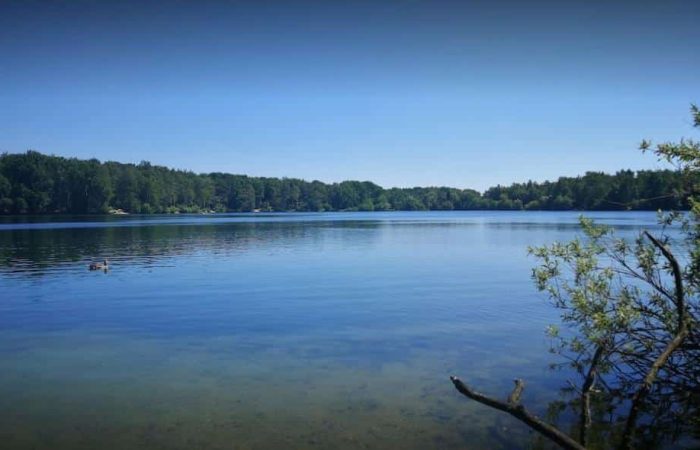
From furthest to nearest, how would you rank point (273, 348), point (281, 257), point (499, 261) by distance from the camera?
point (281, 257), point (499, 261), point (273, 348)

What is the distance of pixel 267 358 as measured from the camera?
14.7 meters

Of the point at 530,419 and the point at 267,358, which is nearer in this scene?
the point at 530,419

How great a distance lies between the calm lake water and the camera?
1010 centimetres

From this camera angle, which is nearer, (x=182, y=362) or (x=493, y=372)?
(x=493, y=372)

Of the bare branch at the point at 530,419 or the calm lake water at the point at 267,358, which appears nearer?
the bare branch at the point at 530,419

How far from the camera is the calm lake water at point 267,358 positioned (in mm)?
10102

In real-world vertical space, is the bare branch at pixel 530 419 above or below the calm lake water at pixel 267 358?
above

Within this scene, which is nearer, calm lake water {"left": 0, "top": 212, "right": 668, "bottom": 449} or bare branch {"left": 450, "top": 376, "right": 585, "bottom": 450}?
bare branch {"left": 450, "top": 376, "right": 585, "bottom": 450}

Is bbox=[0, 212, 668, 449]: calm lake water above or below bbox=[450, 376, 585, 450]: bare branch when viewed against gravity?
below

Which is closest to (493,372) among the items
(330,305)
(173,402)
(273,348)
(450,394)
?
(450,394)

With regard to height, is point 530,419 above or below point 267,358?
above

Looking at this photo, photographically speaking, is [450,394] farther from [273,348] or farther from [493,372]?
[273,348]

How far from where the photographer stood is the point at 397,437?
977 cm

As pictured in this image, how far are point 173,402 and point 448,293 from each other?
1624 centimetres
